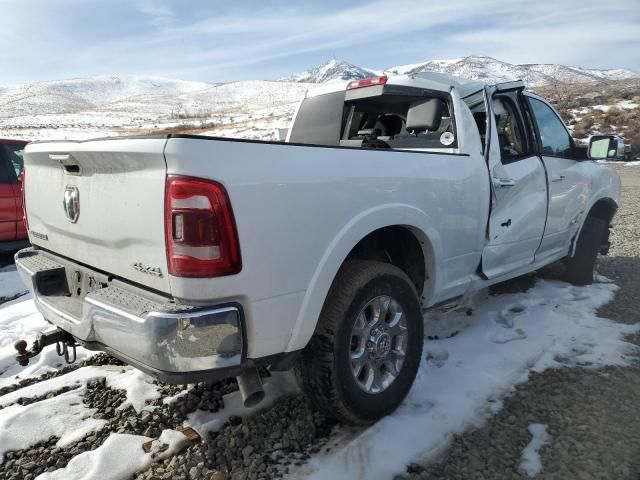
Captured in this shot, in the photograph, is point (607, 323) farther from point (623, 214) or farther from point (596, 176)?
point (623, 214)

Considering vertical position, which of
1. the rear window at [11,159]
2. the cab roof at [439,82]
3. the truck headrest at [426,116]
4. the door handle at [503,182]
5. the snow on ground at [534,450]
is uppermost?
the cab roof at [439,82]

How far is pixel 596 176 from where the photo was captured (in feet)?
15.7

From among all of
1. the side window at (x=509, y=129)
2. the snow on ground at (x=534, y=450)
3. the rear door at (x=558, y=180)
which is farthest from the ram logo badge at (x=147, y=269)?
the rear door at (x=558, y=180)

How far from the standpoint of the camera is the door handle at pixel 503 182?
3.43 metres

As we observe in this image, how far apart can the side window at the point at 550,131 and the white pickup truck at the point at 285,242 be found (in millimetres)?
A: 407

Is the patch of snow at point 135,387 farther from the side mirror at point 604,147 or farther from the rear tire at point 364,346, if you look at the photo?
the side mirror at point 604,147

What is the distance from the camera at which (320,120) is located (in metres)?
4.30

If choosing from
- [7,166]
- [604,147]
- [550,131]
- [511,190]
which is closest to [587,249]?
[604,147]

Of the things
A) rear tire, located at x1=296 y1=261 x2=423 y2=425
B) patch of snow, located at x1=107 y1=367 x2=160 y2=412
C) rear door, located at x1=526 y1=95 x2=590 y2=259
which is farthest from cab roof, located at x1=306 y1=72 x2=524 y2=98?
patch of snow, located at x1=107 y1=367 x2=160 y2=412

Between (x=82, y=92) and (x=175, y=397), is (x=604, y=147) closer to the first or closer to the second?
(x=175, y=397)

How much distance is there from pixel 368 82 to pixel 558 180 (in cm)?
184

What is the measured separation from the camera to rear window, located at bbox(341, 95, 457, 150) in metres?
3.55

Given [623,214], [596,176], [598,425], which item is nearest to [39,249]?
[598,425]

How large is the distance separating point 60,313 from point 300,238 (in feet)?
4.46
